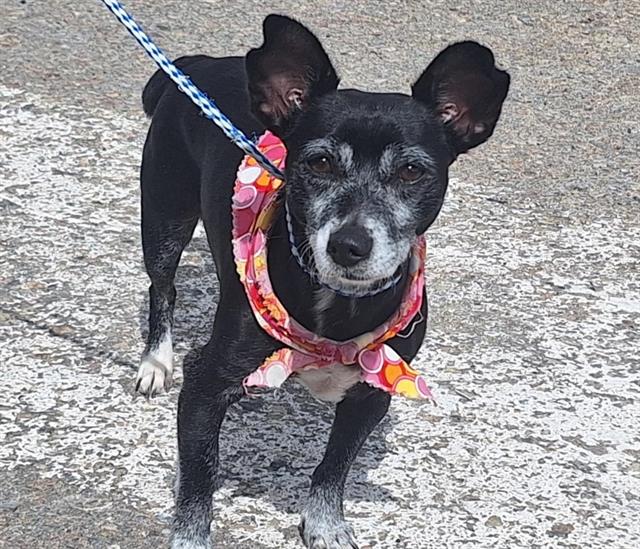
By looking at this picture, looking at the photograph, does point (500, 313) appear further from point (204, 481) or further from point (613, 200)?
point (204, 481)

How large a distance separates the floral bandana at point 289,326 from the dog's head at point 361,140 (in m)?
0.16

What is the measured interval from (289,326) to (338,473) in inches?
25.2

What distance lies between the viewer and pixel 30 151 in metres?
6.20

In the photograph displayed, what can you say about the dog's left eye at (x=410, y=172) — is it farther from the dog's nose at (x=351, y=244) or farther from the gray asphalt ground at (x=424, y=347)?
the gray asphalt ground at (x=424, y=347)

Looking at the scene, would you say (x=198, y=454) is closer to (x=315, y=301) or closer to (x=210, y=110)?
(x=315, y=301)

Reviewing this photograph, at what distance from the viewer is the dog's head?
10.6 ft

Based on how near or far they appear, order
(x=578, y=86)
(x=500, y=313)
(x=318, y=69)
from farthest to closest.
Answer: (x=578, y=86)
(x=500, y=313)
(x=318, y=69)

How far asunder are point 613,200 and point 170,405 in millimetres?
2608

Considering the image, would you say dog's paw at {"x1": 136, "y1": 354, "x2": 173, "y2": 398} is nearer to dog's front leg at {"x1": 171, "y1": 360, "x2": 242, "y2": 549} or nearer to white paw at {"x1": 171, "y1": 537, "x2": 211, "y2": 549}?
dog's front leg at {"x1": 171, "y1": 360, "x2": 242, "y2": 549}

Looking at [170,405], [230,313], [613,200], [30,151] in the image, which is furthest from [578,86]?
[230,313]

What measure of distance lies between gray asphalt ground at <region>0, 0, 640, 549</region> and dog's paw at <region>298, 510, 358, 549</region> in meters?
0.08

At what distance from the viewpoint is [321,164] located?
3.30 m

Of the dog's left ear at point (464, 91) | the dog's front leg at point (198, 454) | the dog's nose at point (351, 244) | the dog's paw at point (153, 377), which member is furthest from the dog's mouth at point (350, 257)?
the dog's paw at point (153, 377)

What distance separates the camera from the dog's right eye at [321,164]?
329cm
